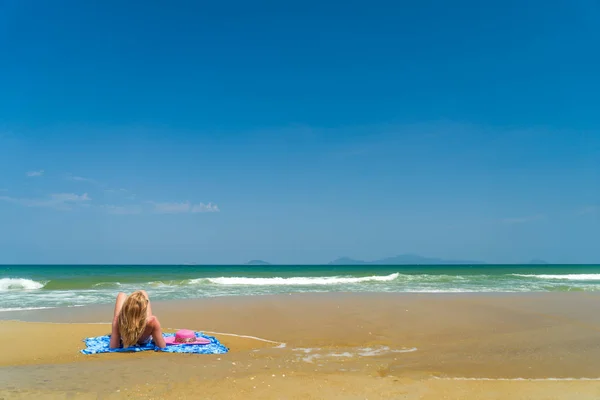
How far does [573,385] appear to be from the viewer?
5.09m

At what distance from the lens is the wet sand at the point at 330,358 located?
15.5ft

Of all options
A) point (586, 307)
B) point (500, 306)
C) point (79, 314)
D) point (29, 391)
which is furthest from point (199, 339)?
point (586, 307)

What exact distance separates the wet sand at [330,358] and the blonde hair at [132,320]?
44 cm

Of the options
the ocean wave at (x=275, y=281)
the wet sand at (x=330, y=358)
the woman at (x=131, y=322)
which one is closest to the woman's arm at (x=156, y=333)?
the woman at (x=131, y=322)

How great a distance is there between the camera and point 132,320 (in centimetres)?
705

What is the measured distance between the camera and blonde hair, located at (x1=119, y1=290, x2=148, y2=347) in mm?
7023

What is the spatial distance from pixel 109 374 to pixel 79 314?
8.15 meters

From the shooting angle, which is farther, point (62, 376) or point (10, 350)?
point (10, 350)

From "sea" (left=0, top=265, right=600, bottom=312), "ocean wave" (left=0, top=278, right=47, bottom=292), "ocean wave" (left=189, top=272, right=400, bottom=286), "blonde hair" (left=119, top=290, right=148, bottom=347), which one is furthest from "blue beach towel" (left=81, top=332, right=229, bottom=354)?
"ocean wave" (left=0, top=278, right=47, bottom=292)

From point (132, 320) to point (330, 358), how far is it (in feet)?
10.6

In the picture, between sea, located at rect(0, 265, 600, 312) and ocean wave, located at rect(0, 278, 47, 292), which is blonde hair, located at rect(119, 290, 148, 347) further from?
ocean wave, located at rect(0, 278, 47, 292)

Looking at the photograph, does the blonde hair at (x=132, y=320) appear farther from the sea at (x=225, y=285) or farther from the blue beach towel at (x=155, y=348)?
the sea at (x=225, y=285)

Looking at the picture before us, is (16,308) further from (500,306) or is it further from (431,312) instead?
(500,306)

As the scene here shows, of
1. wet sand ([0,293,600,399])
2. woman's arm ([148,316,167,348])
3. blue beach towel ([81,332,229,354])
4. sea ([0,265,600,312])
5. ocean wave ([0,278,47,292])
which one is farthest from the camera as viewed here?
ocean wave ([0,278,47,292])
